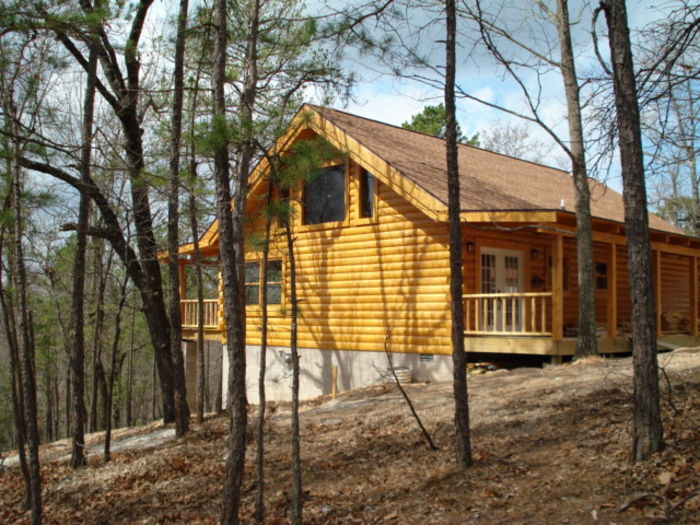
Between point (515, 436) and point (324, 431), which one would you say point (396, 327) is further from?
point (515, 436)

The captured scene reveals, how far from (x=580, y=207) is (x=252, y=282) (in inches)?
320

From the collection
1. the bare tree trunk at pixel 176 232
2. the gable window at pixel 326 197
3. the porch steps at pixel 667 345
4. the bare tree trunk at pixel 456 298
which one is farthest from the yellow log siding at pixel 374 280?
the bare tree trunk at pixel 456 298

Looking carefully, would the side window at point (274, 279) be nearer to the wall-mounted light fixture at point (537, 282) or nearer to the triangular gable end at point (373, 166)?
the triangular gable end at point (373, 166)

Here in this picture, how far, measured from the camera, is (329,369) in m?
15.0

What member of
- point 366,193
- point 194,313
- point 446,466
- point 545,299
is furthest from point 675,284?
point 446,466

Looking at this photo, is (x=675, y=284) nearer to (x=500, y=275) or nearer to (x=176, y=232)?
(x=500, y=275)

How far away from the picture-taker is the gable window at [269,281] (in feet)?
52.8

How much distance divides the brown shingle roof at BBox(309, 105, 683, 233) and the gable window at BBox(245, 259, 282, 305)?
3740 millimetres

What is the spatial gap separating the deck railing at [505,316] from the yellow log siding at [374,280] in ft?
1.87

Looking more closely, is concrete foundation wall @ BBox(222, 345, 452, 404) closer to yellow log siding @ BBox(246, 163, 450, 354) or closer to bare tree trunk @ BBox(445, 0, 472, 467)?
yellow log siding @ BBox(246, 163, 450, 354)

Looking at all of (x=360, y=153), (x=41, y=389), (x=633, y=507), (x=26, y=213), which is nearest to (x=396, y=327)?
(x=360, y=153)

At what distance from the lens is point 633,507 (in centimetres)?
502

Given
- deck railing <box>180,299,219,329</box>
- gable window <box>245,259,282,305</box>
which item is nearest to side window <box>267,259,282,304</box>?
gable window <box>245,259,282,305</box>

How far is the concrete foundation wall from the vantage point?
43.7ft
